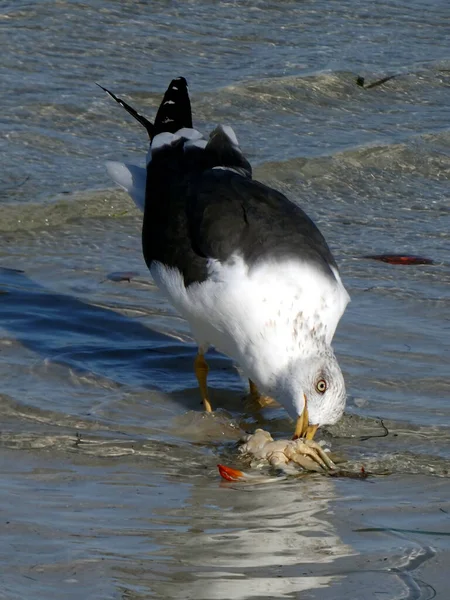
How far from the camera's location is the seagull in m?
4.54

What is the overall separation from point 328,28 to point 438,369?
20.1ft

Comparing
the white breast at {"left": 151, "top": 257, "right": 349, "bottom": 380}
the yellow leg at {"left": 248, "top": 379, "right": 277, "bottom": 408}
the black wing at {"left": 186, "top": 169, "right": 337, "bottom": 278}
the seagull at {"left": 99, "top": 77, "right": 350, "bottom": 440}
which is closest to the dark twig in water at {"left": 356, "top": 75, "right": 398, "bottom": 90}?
the seagull at {"left": 99, "top": 77, "right": 350, "bottom": 440}

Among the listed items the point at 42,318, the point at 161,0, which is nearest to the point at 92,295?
the point at 42,318

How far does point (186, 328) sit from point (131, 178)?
0.80 metres

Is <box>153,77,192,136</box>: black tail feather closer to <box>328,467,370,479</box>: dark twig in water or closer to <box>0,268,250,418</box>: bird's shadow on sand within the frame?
<box>0,268,250,418</box>: bird's shadow on sand

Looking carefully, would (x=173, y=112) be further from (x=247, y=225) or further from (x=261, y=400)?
(x=261, y=400)

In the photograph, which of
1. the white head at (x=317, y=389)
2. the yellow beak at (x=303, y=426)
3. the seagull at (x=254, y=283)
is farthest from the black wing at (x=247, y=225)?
the yellow beak at (x=303, y=426)

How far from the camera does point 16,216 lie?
7.27 meters

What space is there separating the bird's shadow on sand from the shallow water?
1 cm

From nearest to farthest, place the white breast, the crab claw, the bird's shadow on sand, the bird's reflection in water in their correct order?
the bird's reflection in water < the crab claw < the white breast < the bird's shadow on sand

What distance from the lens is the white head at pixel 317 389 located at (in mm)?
4453

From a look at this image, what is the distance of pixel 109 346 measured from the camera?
564 cm

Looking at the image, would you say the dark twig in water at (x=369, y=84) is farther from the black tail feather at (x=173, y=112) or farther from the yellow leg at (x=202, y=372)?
the yellow leg at (x=202, y=372)

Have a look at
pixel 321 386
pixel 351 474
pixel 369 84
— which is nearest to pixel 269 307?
pixel 321 386
